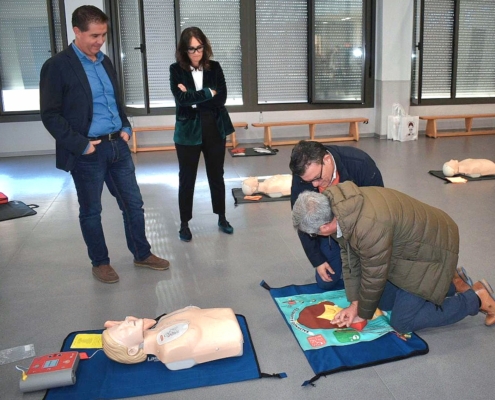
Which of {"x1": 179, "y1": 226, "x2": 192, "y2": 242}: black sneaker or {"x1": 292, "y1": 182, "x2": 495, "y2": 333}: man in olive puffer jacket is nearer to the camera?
{"x1": 292, "y1": 182, "x2": 495, "y2": 333}: man in olive puffer jacket

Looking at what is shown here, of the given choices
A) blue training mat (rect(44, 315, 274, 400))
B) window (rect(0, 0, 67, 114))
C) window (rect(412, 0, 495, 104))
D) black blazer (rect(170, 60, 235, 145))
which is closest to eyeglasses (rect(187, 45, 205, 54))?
black blazer (rect(170, 60, 235, 145))

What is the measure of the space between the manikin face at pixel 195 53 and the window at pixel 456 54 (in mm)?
5228

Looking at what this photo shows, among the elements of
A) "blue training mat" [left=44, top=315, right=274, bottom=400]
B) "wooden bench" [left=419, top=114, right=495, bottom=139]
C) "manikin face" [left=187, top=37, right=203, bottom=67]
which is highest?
"manikin face" [left=187, top=37, right=203, bottom=67]

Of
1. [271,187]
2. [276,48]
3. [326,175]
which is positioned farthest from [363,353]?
[276,48]

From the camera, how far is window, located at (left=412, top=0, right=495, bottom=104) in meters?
7.97

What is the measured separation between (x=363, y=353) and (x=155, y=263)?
58.2 inches

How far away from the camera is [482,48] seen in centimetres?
838

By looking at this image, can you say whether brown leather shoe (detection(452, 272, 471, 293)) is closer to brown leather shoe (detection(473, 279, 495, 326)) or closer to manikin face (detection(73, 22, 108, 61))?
brown leather shoe (detection(473, 279, 495, 326))

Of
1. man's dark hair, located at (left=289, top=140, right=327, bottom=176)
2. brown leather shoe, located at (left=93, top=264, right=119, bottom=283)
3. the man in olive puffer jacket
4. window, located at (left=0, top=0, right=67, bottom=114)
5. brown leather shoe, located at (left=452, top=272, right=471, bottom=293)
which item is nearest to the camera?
the man in olive puffer jacket

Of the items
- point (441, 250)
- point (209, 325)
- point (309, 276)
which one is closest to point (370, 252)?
point (441, 250)

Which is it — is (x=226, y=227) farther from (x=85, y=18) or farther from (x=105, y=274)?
(x=85, y=18)

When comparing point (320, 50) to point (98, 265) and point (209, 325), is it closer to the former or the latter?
point (98, 265)

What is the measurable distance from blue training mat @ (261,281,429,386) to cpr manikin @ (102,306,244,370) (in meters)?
0.33

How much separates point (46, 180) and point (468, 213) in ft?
14.1
